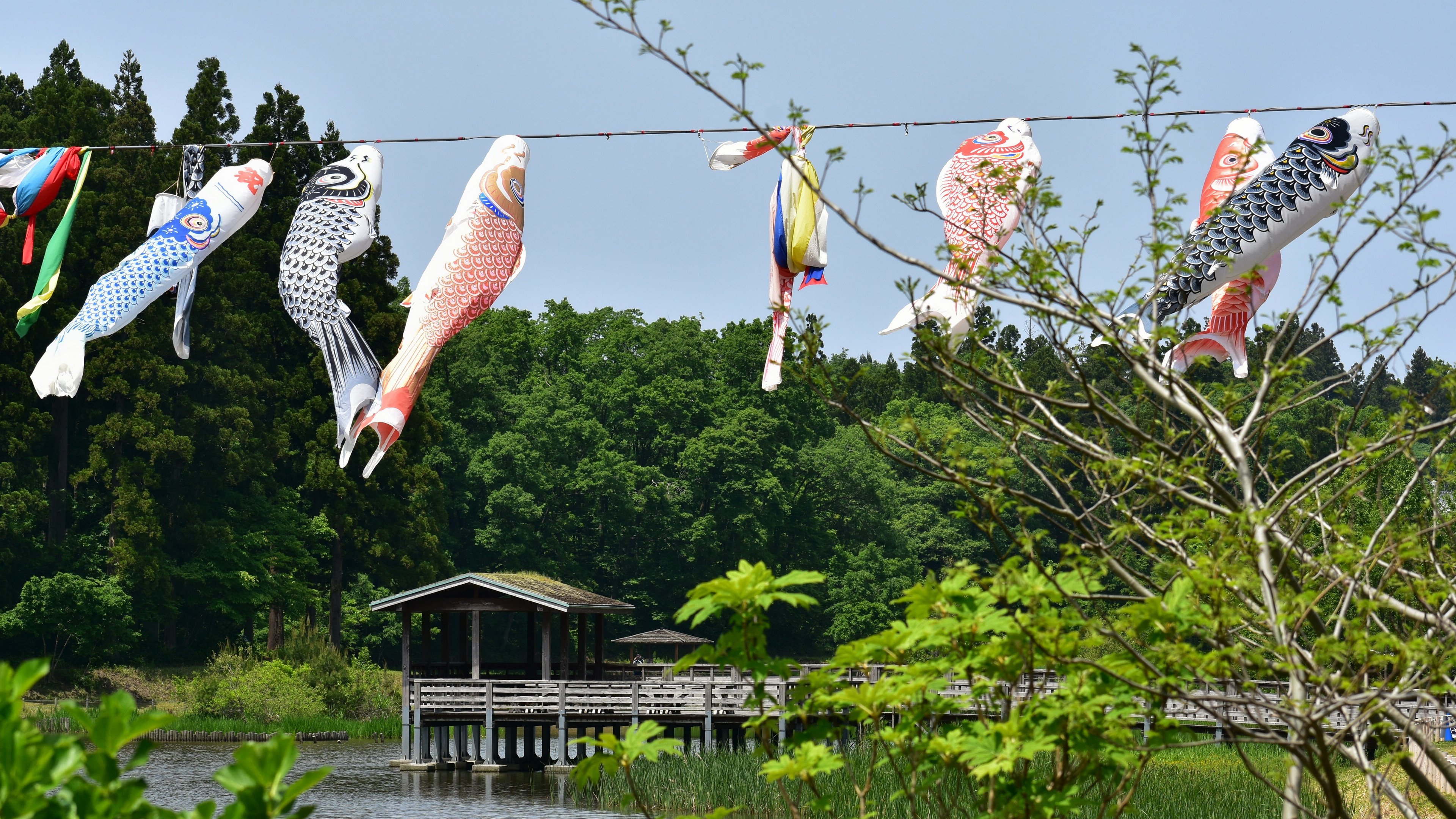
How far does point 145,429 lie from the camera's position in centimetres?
3241

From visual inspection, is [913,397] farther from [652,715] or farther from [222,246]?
[652,715]

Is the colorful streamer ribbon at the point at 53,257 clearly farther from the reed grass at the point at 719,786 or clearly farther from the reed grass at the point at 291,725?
the reed grass at the point at 291,725

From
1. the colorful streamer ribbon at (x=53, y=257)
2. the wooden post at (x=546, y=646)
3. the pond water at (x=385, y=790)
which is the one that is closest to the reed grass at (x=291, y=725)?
the pond water at (x=385, y=790)

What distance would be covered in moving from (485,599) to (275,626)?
14.3 metres

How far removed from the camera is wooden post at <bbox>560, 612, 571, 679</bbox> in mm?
22422

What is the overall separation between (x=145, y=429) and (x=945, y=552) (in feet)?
85.1

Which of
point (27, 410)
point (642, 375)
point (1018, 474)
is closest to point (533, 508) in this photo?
point (642, 375)

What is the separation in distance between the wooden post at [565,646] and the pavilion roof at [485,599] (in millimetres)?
218

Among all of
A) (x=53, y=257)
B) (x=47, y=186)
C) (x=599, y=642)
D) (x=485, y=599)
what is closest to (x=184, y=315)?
(x=53, y=257)

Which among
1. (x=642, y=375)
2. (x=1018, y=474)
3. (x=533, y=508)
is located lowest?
(x=1018, y=474)

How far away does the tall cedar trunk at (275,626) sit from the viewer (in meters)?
34.9

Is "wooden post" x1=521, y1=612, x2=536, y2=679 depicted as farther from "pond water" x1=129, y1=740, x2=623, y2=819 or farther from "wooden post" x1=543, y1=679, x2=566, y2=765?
"pond water" x1=129, y1=740, x2=623, y2=819

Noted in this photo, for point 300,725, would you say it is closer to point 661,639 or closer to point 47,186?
point 661,639

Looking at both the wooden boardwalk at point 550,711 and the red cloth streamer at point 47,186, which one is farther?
the wooden boardwalk at point 550,711
